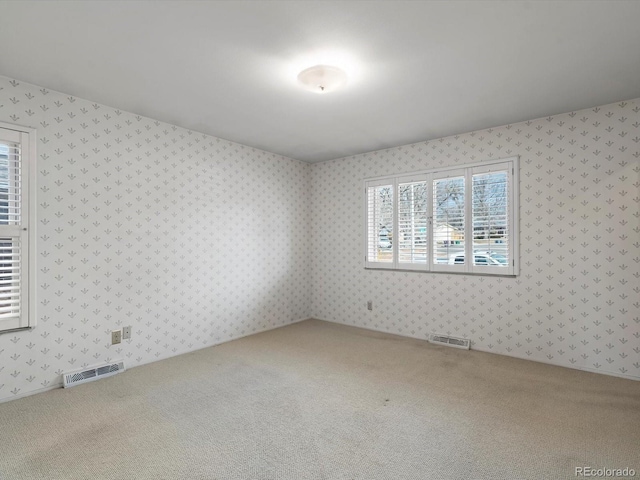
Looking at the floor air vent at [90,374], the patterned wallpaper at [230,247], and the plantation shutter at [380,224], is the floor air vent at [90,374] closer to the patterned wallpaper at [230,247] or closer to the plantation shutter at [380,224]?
the patterned wallpaper at [230,247]

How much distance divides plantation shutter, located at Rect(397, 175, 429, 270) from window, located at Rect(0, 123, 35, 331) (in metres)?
3.73

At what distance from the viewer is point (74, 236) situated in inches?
113

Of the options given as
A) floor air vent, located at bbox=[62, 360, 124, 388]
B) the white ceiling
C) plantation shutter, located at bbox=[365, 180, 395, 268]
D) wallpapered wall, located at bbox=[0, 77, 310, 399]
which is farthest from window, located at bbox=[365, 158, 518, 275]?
floor air vent, located at bbox=[62, 360, 124, 388]

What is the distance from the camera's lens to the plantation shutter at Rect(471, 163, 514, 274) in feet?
11.7

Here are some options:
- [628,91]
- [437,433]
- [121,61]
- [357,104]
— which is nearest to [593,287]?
[628,91]

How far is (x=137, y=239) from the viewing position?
10.8 ft

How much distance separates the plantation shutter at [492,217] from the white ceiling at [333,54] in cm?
61

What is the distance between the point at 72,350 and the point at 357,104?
10.7 ft

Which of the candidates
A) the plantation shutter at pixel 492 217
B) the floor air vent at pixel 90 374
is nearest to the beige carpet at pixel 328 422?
the floor air vent at pixel 90 374

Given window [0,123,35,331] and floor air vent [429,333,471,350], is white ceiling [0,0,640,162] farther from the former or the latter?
floor air vent [429,333,471,350]

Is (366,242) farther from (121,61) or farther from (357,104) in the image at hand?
(121,61)

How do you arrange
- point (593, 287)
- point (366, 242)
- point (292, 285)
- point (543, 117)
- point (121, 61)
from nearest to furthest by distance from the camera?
point (121, 61) → point (593, 287) → point (543, 117) → point (366, 242) → point (292, 285)

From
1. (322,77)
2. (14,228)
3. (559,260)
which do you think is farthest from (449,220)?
(14,228)

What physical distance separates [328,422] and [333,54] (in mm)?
2449
